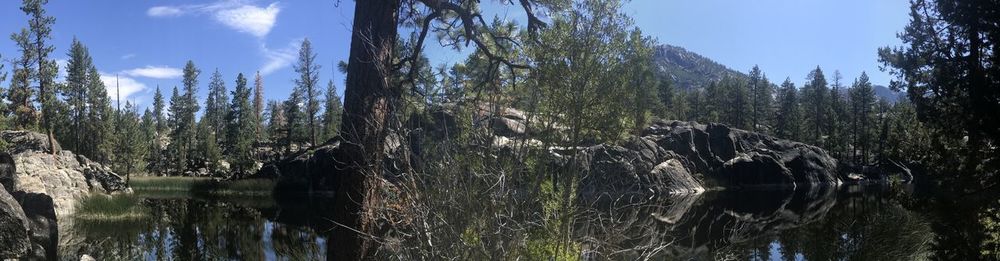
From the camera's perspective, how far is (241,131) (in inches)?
2682

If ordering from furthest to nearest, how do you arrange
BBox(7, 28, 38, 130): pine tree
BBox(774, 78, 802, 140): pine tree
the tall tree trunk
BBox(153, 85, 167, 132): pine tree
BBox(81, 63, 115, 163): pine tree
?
BBox(153, 85, 167, 132): pine tree
BBox(774, 78, 802, 140): pine tree
BBox(81, 63, 115, 163): pine tree
BBox(7, 28, 38, 130): pine tree
the tall tree trunk

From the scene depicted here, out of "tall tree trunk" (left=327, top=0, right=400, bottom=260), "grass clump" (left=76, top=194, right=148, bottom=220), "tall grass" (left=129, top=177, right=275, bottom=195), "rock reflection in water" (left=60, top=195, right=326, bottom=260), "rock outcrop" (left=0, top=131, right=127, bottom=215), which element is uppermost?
"tall tree trunk" (left=327, top=0, right=400, bottom=260)

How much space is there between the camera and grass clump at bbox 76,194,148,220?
20.9 meters

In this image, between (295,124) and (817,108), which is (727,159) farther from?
(295,124)

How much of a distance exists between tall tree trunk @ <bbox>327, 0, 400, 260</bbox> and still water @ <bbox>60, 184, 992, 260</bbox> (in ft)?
5.84

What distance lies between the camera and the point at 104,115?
62.2 metres

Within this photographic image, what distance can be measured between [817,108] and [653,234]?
283 feet

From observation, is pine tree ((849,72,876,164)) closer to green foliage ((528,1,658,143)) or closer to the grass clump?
green foliage ((528,1,658,143))

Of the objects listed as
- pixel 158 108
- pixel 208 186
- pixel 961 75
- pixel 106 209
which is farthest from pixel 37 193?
pixel 158 108

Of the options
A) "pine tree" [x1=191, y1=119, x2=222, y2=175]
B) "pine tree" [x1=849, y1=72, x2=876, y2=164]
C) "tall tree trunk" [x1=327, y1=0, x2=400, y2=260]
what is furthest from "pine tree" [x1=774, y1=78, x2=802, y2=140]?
"tall tree trunk" [x1=327, y1=0, x2=400, y2=260]

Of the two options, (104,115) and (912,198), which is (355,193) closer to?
(912,198)

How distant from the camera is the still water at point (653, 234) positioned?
213 inches

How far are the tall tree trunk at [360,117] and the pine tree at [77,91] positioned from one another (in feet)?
218

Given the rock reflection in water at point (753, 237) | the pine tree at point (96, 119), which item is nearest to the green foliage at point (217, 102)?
the pine tree at point (96, 119)
